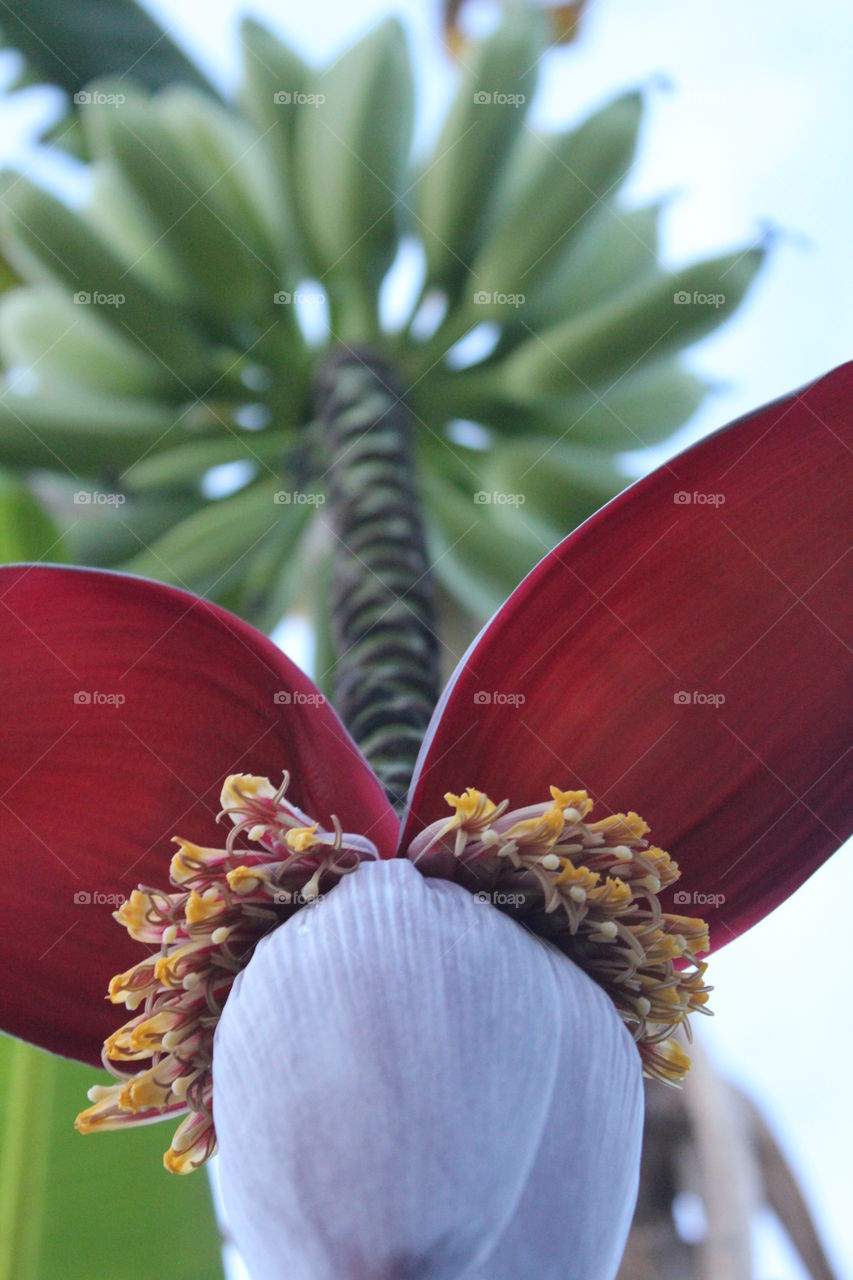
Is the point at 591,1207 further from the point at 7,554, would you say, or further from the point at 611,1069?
the point at 7,554

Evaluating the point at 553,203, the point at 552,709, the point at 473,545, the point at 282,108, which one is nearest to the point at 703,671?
the point at 552,709

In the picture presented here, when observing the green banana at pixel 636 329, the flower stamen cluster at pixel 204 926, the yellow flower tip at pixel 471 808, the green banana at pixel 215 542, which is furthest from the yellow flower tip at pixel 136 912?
the green banana at pixel 636 329

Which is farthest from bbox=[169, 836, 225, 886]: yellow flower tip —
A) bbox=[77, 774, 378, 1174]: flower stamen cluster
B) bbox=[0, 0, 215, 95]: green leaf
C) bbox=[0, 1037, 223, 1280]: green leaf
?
bbox=[0, 0, 215, 95]: green leaf

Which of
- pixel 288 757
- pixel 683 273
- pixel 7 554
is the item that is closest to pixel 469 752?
pixel 288 757

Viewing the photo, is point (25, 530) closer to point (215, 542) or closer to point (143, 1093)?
point (215, 542)

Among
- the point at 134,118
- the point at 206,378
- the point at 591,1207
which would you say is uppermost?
Answer: the point at 134,118
